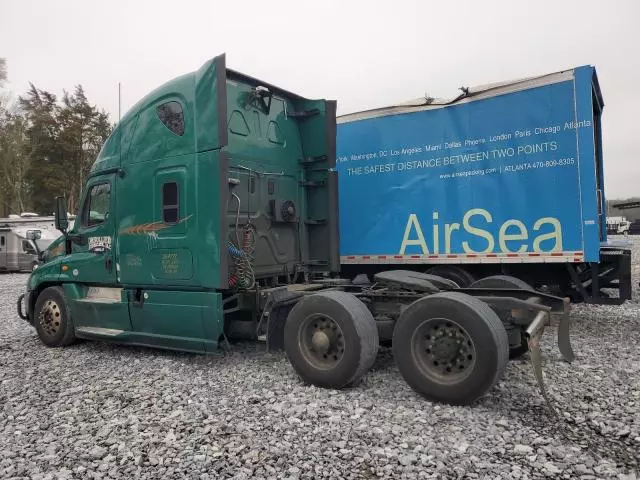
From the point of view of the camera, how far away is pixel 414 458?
3.35m

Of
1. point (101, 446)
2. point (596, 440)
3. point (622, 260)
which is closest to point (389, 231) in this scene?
point (622, 260)

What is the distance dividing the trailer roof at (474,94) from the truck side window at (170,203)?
12.6 ft

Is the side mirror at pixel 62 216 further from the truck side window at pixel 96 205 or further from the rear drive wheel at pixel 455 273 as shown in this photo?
the rear drive wheel at pixel 455 273

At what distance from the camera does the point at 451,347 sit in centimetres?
434

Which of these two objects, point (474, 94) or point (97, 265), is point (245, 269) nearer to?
point (97, 265)

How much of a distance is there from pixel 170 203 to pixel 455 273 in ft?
14.3

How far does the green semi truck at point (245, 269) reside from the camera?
4.50 meters

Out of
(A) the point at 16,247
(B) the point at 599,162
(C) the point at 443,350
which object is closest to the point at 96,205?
(C) the point at 443,350

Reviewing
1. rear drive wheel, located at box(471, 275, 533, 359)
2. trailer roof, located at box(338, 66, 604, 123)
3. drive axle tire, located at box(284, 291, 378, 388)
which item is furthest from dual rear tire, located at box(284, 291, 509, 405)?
trailer roof, located at box(338, 66, 604, 123)

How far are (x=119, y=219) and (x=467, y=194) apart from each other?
4.98 meters

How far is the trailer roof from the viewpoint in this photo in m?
7.00

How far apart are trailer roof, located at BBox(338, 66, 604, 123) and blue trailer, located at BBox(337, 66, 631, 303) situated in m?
0.02

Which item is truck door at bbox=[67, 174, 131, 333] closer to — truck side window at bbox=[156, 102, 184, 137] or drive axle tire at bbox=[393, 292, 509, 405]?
truck side window at bbox=[156, 102, 184, 137]

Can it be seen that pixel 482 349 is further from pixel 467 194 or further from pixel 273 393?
pixel 467 194
